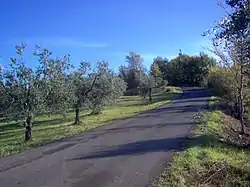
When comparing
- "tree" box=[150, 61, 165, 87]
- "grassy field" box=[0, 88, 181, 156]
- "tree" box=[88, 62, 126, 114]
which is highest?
"tree" box=[150, 61, 165, 87]

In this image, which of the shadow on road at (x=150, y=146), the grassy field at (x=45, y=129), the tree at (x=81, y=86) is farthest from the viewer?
the tree at (x=81, y=86)

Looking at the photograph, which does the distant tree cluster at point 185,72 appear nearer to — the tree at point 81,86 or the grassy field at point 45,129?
the grassy field at point 45,129

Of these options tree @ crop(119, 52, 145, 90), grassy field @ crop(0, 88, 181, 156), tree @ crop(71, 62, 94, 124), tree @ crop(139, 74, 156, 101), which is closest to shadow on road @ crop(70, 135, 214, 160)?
grassy field @ crop(0, 88, 181, 156)

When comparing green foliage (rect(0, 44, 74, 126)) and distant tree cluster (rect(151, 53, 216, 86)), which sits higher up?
distant tree cluster (rect(151, 53, 216, 86))

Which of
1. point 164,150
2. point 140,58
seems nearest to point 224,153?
point 164,150

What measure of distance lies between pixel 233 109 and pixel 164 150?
23.1 metres

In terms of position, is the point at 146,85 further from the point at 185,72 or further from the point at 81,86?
the point at 185,72

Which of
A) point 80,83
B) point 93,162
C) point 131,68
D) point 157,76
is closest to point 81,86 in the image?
point 80,83

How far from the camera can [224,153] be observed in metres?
14.1

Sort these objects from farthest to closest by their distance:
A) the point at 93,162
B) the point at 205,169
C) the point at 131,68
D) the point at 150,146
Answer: the point at 131,68, the point at 150,146, the point at 93,162, the point at 205,169

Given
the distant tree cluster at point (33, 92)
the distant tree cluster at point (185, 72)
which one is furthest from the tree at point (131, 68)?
the distant tree cluster at point (33, 92)

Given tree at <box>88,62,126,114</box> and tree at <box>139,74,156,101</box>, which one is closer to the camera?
tree at <box>88,62,126,114</box>

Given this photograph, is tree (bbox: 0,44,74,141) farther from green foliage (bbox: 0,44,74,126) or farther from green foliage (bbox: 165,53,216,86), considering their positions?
green foliage (bbox: 165,53,216,86)

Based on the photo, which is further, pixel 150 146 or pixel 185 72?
pixel 185 72
